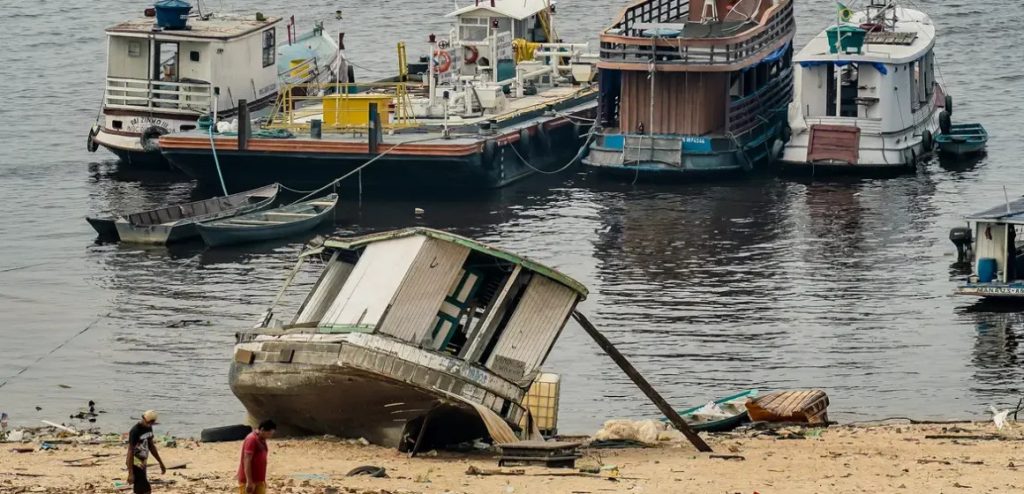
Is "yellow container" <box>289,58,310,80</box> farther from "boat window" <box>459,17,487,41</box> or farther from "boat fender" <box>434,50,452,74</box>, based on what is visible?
"boat fender" <box>434,50,452,74</box>

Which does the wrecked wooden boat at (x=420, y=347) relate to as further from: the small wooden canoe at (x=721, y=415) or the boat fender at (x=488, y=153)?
the boat fender at (x=488, y=153)

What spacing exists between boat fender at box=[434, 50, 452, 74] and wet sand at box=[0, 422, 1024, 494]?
26147mm

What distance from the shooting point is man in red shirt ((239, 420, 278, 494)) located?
20.7m

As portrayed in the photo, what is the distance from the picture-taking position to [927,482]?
75.8 feet

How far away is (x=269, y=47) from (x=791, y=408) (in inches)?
1129

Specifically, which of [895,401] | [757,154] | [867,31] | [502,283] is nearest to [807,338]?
[895,401]

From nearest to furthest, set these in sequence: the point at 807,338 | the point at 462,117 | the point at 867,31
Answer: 1. the point at 807,338
2. the point at 462,117
3. the point at 867,31

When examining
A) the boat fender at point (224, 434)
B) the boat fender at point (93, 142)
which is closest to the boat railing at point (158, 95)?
the boat fender at point (93, 142)

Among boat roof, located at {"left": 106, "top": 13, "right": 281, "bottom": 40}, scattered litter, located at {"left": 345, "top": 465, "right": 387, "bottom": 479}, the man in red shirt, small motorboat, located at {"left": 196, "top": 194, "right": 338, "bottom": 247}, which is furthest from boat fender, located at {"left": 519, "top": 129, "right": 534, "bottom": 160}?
the man in red shirt

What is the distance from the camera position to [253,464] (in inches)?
816

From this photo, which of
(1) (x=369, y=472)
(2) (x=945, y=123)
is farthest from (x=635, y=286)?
(2) (x=945, y=123)

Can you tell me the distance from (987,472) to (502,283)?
6.54 m

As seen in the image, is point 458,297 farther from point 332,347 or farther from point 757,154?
point 757,154

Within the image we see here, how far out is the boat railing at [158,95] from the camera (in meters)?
50.2
